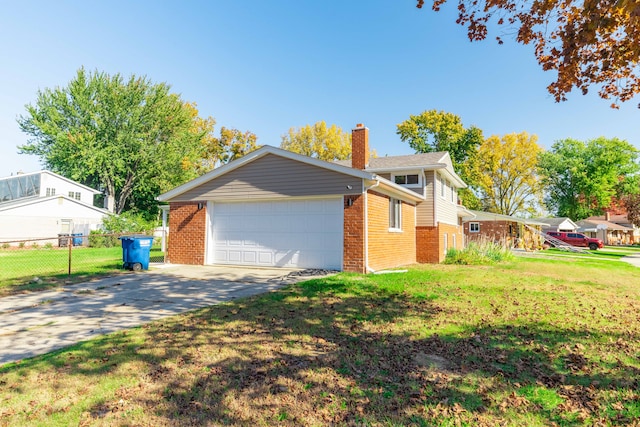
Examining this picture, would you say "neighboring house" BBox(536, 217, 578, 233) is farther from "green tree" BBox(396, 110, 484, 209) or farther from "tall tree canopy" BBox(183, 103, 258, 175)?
"tall tree canopy" BBox(183, 103, 258, 175)

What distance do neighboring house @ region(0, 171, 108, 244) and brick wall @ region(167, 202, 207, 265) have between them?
1560cm

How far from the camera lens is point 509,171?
1594 inches

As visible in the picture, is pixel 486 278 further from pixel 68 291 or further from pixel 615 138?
pixel 615 138

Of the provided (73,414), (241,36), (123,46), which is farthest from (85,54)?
(73,414)

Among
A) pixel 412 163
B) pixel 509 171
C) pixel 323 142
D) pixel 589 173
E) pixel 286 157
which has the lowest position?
pixel 286 157

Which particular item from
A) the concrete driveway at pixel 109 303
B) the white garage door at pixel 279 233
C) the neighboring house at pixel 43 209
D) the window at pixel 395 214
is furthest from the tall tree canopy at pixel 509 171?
the neighboring house at pixel 43 209

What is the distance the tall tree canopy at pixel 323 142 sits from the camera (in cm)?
3966

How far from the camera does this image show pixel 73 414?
2879 mm

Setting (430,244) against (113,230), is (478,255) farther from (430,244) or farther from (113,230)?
(113,230)

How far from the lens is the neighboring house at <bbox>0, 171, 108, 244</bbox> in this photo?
25.6 metres

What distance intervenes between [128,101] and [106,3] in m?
25.3

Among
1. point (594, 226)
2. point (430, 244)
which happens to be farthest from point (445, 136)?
point (594, 226)

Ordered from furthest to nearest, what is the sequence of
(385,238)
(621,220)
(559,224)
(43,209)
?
(621,220) → (559,224) → (43,209) → (385,238)

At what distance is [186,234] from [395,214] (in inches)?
Answer: 337
